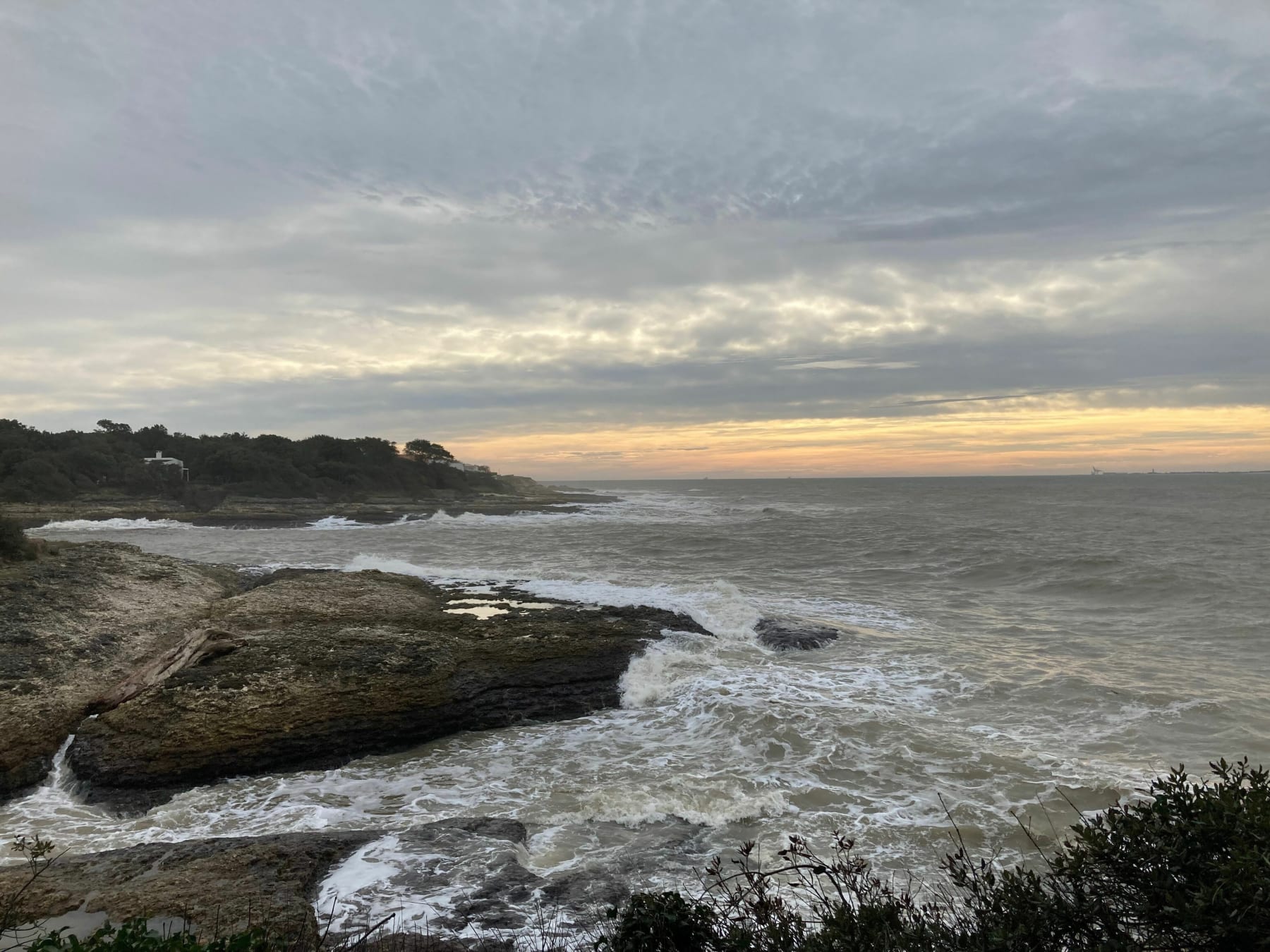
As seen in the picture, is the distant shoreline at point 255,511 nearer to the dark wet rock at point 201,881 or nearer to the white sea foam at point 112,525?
the white sea foam at point 112,525

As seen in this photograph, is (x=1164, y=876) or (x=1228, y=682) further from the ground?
(x=1164, y=876)

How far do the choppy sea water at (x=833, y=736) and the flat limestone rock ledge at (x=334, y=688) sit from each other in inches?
14.3

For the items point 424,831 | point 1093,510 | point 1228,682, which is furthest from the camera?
point 1093,510

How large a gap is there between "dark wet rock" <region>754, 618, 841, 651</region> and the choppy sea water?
0.37 metres

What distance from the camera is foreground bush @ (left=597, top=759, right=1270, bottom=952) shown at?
3139mm

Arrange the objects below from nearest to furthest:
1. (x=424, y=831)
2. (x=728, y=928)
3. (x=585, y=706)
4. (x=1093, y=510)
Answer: (x=728, y=928)
(x=424, y=831)
(x=585, y=706)
(x=1093, y=510)

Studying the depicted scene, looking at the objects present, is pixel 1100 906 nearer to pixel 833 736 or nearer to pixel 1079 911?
pixel 1079 911

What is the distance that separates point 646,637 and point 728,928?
30.4 ft

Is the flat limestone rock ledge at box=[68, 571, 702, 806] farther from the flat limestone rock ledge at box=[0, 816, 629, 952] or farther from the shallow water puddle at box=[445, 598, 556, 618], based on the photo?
the flat limestone rock ledge at box=[0, 816, 629, 952]

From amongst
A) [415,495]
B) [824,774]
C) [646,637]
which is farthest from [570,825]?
[415,495]

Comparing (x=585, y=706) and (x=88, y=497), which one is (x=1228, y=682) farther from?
(x=88, y=497)

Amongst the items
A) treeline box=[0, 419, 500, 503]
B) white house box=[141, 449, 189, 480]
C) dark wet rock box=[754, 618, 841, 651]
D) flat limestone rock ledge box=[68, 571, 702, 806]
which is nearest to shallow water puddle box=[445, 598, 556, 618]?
flat limestone rock ledge box=[68, 571, 702, 806]

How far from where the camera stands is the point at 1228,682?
11367 millimetres

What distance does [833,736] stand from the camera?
367 inches
